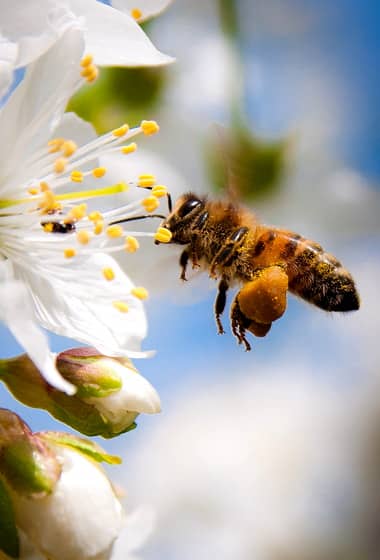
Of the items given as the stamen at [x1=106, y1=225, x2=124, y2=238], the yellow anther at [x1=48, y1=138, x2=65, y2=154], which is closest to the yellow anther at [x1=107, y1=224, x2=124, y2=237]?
the stamen at [x1=106, y1=225, x2=124, y2=238]

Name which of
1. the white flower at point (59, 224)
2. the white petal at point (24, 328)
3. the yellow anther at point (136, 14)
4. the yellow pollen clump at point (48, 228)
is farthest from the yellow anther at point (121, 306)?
the yellow anther at point (136, 14)

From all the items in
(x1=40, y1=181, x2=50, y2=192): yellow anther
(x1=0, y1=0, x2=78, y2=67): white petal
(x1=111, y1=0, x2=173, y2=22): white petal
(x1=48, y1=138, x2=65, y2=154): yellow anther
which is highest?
(x1=0, y1=0, x2=78, y2=67): white petal

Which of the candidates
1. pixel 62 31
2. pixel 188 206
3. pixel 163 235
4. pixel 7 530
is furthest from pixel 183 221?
pixel 7 530

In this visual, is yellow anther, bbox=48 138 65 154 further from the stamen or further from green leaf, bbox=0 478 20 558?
green leaf, bbox=0 478 20 558

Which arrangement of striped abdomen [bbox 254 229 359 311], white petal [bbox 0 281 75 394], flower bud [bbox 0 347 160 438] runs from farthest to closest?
striped abdomen [bbox 254 229 359 311] < flower bud [bbox 0 347 160 438] < white petal [bbox 0 281 75 394]

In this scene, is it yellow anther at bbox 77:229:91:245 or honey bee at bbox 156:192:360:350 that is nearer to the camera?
yellow anther at bbox 77:229:91:245

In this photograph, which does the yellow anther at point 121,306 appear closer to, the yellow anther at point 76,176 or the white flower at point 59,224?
the white flower at point 59,224
